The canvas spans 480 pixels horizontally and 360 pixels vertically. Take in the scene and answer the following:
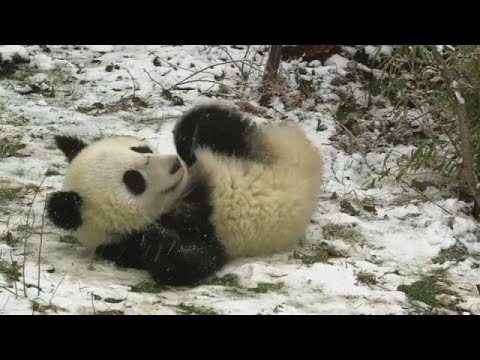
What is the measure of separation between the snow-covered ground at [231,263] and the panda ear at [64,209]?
0.19 meters

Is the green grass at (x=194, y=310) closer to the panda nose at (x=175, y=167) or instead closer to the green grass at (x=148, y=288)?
the green grass at (x=148, y=288)

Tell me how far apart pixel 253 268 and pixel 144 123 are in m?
2.80

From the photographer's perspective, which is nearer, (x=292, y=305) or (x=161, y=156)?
(x=292, y=305)

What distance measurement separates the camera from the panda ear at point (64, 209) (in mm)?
3748

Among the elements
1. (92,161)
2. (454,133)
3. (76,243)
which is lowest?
(76,243)

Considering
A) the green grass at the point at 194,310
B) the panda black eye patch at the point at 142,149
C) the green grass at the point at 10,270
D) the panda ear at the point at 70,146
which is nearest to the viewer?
the green grass at the point at 194,310

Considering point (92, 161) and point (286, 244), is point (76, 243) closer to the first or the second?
point (92, 161)

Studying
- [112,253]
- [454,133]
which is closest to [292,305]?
[112,253]

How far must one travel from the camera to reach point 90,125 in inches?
243

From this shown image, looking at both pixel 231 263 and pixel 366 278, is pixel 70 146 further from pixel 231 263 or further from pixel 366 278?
pixel 366 278

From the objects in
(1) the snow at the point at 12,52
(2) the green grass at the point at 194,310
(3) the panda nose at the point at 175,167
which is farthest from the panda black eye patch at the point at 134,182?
(1) the snow at the point at 12,52

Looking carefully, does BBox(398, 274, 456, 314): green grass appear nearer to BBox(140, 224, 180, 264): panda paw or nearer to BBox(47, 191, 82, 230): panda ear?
BBox(140, 224, 180, 264): panda paw

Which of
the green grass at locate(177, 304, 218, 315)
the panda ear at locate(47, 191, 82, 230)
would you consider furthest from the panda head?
the green grass at locate(177, 304, 218, 315)

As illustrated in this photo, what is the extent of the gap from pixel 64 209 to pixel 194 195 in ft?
2.67
